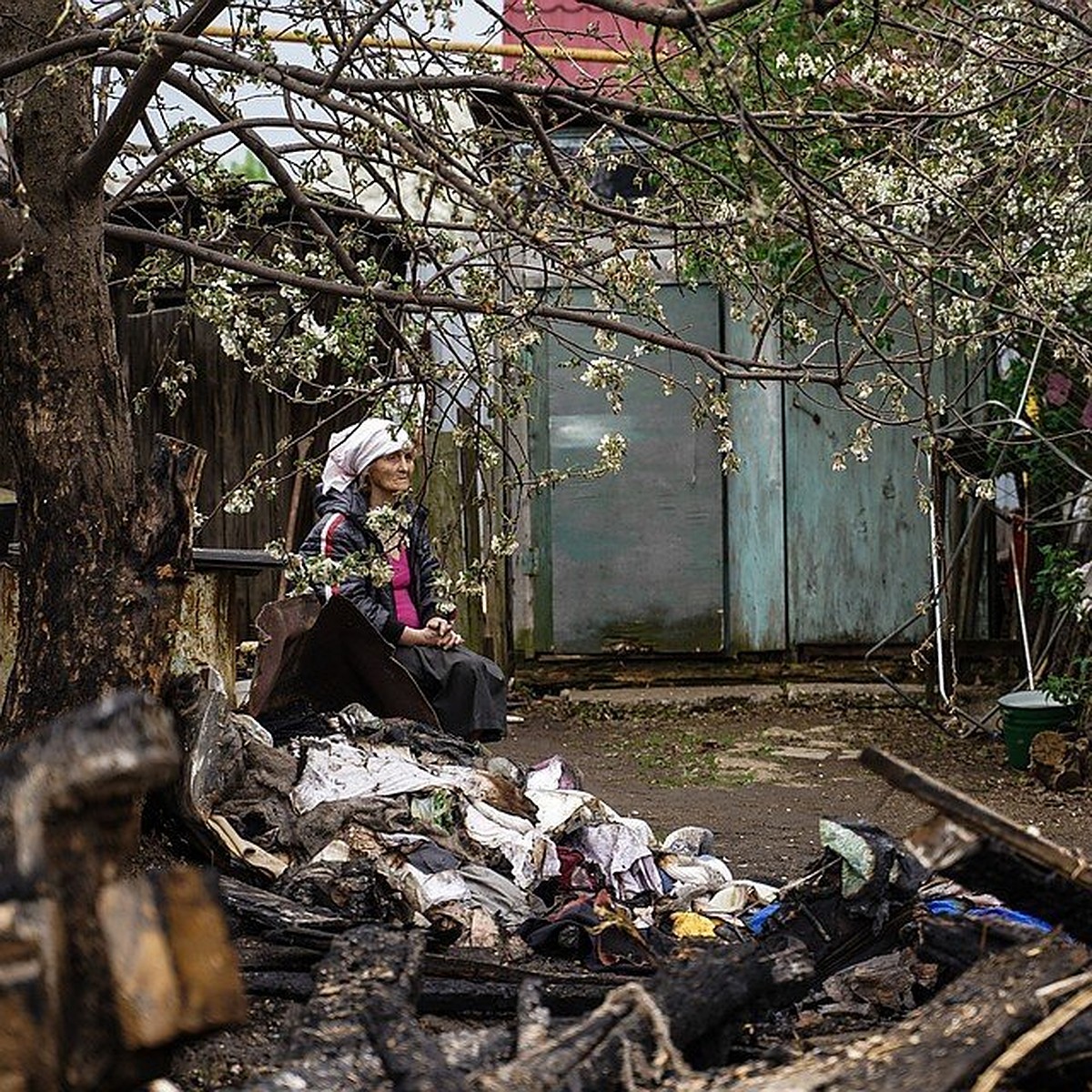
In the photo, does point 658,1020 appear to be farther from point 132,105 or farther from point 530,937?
point 132,105

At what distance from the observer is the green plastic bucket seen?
867cm

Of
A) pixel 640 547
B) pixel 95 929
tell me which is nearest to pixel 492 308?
pixel 95 929

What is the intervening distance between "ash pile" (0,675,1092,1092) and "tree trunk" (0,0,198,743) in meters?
0.72

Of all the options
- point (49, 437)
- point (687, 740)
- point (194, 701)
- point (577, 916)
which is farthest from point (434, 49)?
point (687, 740)

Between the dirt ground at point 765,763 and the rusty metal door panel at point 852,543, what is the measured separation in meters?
0.69

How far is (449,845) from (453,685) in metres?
1.83

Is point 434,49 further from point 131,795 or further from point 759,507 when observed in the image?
point 759,507

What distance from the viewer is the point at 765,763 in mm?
9203

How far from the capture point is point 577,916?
494 cm

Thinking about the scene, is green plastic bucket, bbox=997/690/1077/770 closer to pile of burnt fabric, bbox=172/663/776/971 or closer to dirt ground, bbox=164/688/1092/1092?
dirt ground, bbox=164/688/1092/1092

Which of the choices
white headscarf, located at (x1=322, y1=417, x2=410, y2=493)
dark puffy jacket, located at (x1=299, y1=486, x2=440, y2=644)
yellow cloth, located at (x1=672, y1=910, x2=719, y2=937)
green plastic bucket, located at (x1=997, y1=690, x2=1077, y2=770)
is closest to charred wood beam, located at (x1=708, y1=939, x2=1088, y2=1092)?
yellow cloth, located at (x1=672, y1=910, x2=719, y2=937)

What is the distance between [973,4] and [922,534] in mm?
4461

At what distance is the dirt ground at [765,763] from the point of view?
295 inches

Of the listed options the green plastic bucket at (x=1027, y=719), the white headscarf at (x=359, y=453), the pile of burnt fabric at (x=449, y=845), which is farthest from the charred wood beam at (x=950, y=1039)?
the green plastic bucket at (x=1027, y=719)
